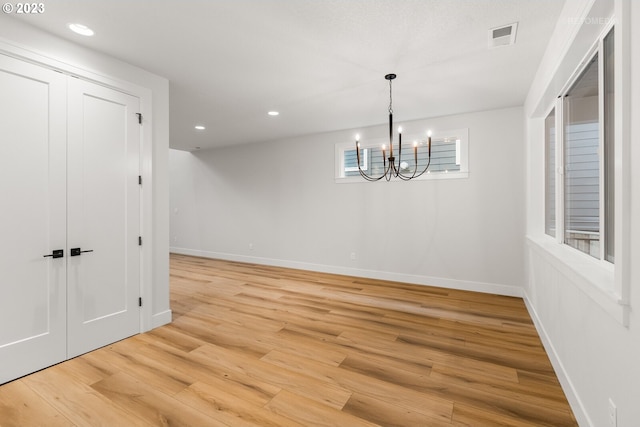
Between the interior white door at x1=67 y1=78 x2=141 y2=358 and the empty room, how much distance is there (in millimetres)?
17

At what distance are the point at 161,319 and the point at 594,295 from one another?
12.1 feet

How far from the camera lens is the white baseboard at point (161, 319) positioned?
317cm

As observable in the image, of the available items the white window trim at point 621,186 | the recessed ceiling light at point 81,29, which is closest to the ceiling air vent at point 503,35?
the white window trim at point 621,186

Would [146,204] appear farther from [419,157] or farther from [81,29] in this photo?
[419,157]

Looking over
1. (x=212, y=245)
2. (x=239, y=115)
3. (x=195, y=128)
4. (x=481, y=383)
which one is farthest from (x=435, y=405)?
(x=212, y=245)

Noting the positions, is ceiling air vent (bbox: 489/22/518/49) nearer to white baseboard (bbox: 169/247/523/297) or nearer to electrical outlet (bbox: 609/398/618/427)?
electrical outlet (bbox: 609/398/618/427)

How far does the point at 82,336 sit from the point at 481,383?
3.34 meters

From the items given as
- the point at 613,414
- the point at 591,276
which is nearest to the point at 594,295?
the point at 591,276

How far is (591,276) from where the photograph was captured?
1.60m

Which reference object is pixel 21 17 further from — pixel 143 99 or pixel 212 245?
pixel 212 245

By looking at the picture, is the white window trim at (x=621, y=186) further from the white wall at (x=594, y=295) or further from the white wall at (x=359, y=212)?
the white wall at (x=359, y=212)

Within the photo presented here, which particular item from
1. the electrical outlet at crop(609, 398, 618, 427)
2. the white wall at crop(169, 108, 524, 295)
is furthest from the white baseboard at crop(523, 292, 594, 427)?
the white wall at crop(169, 108, 524, 295)

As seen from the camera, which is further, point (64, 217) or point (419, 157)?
point (419, 157)

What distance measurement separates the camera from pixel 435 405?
76.9 inches
